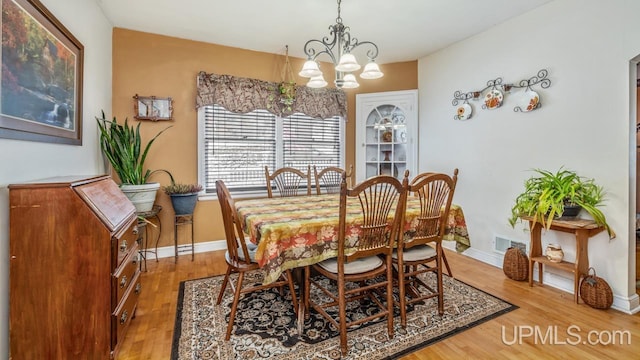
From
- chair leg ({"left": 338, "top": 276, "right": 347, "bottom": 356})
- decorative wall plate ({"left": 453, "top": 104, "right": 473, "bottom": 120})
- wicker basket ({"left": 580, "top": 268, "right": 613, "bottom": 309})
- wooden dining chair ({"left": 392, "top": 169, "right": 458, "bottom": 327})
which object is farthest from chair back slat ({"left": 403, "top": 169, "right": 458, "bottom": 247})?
decorative wall plate ({"left": 453, "top": 104, "right": 473, "bottom": 120})

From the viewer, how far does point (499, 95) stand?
3.09 metres

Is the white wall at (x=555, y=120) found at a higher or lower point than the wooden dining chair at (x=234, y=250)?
higher

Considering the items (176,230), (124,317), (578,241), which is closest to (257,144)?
(176,230)

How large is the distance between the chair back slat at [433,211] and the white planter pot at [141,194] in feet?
8.17

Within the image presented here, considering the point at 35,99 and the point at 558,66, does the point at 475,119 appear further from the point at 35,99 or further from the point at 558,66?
the point at 35,99

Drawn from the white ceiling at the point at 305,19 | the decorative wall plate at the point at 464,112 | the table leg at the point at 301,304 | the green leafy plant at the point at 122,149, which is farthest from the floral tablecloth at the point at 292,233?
the white ceiling at the point at 305,19

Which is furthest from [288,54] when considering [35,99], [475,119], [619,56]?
[619,56]

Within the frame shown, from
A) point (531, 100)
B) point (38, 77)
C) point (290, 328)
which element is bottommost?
point (290, 328)

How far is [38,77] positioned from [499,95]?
386 cm

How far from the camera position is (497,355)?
1722 mm

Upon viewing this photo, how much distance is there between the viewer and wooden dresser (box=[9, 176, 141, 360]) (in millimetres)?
1355

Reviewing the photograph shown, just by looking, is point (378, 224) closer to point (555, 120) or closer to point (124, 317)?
point (124, 317)

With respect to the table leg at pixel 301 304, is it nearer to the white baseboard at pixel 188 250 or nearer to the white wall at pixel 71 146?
the white wall at pixel 71 146

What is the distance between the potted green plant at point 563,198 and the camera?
232cm
